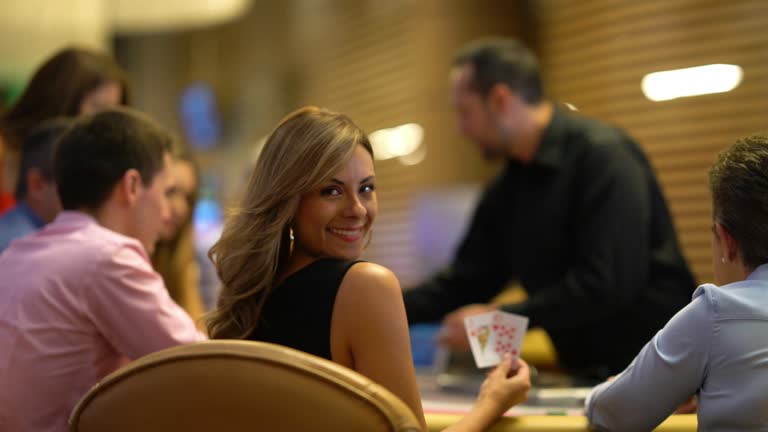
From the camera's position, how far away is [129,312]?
2010mm

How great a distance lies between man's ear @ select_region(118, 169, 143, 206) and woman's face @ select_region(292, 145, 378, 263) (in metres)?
0.62

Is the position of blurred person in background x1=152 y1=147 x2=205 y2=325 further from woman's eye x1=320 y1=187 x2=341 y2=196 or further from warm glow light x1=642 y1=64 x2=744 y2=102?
warm glow light x1=642 y1=64 x2=744 y2=102

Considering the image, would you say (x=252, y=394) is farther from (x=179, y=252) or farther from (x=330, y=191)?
(x=179, y=252)

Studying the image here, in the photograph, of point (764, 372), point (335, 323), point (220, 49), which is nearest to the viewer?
point (764, 372)

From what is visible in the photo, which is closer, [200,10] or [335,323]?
[335,323]

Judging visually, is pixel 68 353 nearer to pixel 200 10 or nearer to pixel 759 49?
pixel 759 49

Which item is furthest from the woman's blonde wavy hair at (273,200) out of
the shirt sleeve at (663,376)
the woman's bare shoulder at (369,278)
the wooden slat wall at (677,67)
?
the wooden slat wall at (677,67)

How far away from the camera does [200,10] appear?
730 cm

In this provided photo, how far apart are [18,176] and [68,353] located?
1.07m

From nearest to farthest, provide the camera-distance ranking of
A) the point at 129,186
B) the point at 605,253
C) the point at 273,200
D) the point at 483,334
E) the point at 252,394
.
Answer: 1. the point at 252,394
2. the point at 273,200
3. the point at 483,334
4. the point at 129,186
5. the point at 605,253

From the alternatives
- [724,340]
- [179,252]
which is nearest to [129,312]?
[724,340]

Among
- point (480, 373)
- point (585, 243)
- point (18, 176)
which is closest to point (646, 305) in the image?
point (585, 243)

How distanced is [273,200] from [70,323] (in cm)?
60

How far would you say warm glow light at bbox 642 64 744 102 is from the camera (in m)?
4.39
